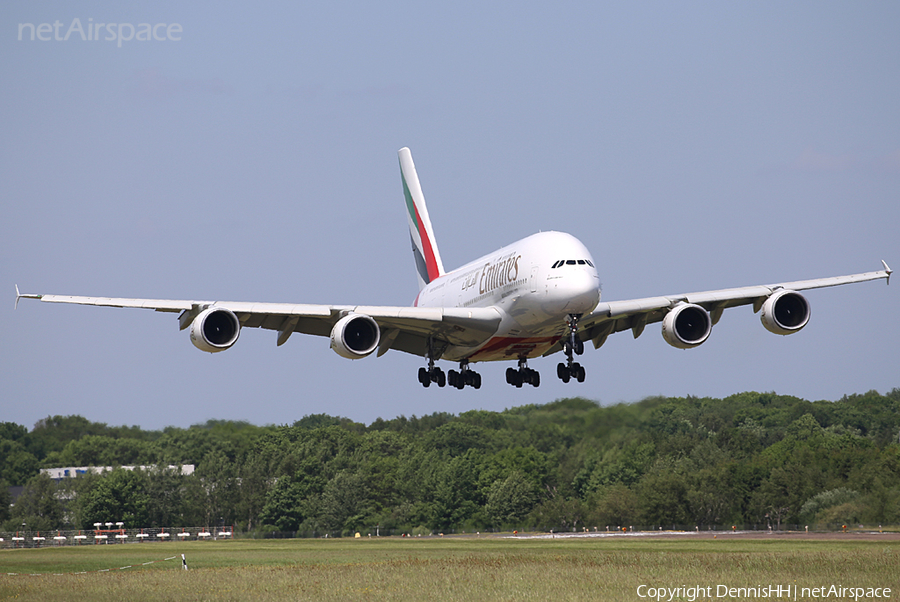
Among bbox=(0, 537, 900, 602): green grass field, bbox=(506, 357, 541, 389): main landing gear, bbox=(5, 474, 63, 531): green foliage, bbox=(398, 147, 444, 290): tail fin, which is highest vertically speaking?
bbox=(398, 147, 444, 290): tail fin

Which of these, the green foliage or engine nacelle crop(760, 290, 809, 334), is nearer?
engine nacelle crop(760, 290, 809, 334)

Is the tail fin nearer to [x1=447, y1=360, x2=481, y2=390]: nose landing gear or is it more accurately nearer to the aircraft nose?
[x1=447, y1=360, x2=481, y2=390]: nose landing gear

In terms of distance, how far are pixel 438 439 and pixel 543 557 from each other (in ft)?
179

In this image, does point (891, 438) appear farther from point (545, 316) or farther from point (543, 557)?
point (545, 316)

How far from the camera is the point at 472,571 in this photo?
49.8 metres

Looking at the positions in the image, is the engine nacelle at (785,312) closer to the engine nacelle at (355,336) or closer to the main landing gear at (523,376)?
the main landing gear at (523,376)

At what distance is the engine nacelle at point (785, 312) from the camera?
4278 centimetres

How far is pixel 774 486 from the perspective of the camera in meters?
88.0

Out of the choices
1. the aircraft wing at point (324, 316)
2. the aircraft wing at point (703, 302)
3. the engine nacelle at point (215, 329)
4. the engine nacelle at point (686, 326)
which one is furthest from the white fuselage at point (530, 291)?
the engine nacelle at point (215, 329)

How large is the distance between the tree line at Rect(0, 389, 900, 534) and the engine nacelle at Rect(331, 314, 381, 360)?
3654 cm

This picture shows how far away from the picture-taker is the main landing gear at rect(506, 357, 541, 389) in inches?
1870

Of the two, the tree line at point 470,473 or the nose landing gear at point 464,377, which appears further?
the tree line at point 470,473

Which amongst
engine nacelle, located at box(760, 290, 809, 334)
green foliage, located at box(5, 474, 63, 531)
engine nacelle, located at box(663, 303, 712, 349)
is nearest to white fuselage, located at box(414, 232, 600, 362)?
engine nacelle, located at box(663, 303, 712, 349)

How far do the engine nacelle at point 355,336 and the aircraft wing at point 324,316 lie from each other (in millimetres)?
479
